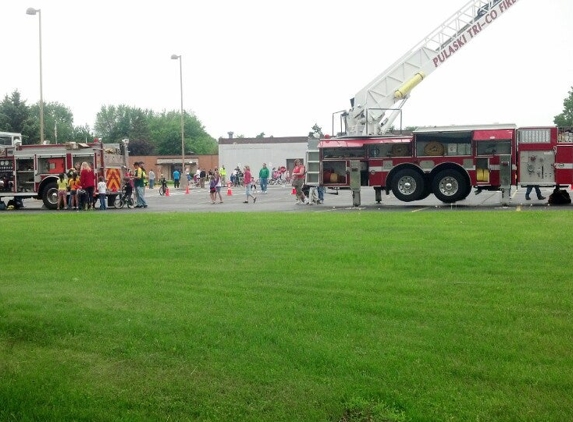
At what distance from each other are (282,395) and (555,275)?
5012 mm

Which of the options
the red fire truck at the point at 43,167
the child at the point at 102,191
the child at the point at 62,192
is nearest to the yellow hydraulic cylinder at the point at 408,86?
the red fire truck at the point at 43,167

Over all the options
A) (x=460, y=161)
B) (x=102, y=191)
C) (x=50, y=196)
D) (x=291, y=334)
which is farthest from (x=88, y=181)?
(x=291, y=334)

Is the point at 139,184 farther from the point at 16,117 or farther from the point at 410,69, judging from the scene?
the point at 16,117

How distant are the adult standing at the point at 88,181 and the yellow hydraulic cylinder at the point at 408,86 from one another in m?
A: 11.3

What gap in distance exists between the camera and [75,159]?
3089 cm

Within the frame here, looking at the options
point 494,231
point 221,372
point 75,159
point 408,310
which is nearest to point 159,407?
point 221,372

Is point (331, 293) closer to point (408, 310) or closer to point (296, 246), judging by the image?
point (408, 310)

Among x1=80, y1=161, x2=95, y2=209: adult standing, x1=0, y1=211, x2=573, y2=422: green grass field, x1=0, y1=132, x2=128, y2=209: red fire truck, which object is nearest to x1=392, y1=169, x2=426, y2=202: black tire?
x1=80, y1=161, x2=95, y2=209: adult standing

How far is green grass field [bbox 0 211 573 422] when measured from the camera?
5473mm

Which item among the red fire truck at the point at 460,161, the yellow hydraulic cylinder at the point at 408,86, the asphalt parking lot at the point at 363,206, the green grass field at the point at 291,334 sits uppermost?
the yellow hydraulic cylinder at the point at 408,86

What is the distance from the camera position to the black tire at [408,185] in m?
26.4

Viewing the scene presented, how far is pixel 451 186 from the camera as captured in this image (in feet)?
85.8

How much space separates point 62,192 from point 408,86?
42.8ft

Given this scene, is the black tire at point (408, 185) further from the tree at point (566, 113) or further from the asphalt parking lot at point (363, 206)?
the tree at point (566, 113)
